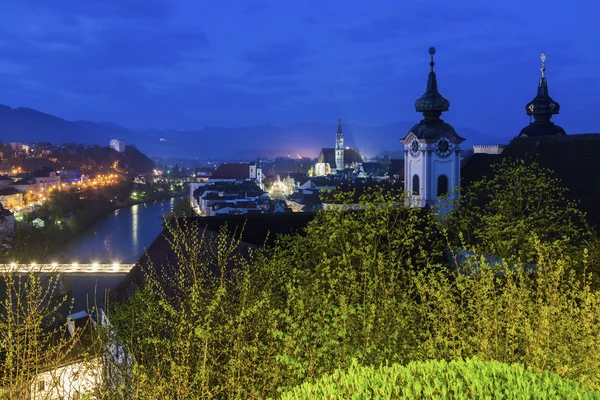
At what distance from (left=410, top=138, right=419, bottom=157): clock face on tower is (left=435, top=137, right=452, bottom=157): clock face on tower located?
86cm

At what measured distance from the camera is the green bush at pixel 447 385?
4.27 m

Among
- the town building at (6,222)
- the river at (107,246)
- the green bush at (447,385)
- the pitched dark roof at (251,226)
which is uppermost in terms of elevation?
the pitched dark roof at (251,226)

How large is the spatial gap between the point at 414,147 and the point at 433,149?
3.18ft

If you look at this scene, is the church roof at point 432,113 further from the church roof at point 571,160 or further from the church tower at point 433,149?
the church roof at point 571,160

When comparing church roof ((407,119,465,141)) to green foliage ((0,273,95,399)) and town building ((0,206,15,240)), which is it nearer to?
green foliage ((0,273,95,399))

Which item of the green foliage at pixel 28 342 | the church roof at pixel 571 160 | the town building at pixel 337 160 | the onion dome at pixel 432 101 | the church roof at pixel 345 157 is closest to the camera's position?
the green foliage at pixel 28 342

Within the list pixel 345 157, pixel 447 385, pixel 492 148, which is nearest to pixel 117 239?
pixel 492 148

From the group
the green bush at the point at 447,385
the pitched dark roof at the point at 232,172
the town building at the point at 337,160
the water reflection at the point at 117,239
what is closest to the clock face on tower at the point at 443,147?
the water reflection at the point at 117,239

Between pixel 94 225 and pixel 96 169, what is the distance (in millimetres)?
55533

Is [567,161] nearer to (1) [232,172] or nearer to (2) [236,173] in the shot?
(2) [236,173]

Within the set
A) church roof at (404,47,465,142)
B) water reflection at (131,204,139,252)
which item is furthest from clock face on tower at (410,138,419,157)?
water reflection at (131,204,139,252)

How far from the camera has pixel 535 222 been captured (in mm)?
12555

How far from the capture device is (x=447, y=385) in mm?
4609

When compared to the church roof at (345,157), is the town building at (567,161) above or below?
below
